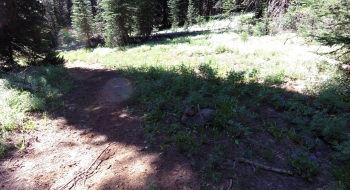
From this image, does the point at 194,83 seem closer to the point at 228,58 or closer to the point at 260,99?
the point at 260,99

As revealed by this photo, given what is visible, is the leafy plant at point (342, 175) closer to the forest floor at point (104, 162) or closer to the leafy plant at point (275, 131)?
the forest floor at point (104, 162)

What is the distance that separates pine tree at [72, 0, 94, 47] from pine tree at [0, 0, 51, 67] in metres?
11.9

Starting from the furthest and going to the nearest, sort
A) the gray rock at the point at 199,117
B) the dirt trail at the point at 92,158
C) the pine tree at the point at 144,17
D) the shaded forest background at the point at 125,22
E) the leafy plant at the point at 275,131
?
the pine tree at the point at 144,17 < the shaded forest background at the point at 125,22 < the gray rock at the point at 199,117 < the leafy plant at the point at 275,131 < the dirt trail at the point at 92,158

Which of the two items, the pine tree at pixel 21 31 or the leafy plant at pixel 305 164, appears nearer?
the leafy plant at pixel 305 164

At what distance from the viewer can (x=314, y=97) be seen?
4.86 m

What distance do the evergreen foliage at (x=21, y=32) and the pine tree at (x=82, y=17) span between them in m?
11.9

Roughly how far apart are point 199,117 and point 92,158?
2.30 m

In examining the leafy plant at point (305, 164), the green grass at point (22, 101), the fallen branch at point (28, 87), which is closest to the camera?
the leafy plant at point (305, 164)

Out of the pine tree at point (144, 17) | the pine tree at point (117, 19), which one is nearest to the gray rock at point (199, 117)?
the pine tree at point (117, 19)

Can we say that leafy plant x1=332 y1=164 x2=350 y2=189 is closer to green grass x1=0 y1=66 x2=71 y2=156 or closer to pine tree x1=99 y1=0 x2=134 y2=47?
green grass x1=0 y1=66 x2=71 y2=156

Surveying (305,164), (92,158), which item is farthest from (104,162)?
(305,164)

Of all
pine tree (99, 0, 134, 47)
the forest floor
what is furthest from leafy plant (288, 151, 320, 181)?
pine tree (99, 0, 134, 47)

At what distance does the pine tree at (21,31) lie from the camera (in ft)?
29.9

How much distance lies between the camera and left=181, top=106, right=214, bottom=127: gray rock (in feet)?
13.8
